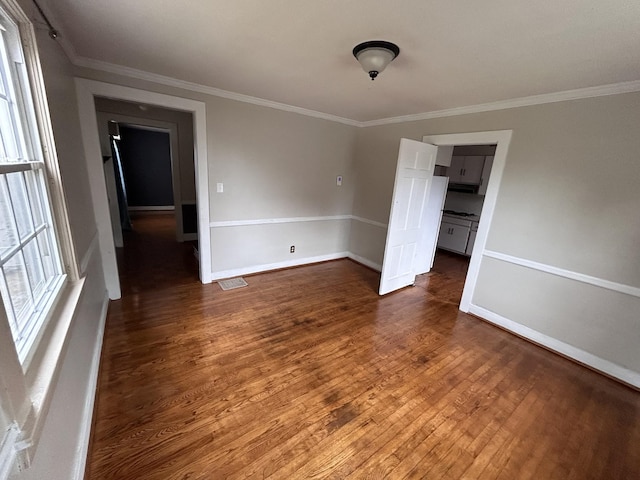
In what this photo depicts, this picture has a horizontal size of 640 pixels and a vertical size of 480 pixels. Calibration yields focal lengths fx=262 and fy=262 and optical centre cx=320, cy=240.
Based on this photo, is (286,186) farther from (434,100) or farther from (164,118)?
(164,118)

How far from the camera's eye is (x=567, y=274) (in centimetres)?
240

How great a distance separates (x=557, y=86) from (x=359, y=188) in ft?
8.70

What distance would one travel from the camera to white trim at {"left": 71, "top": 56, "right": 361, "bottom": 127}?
2342 mm

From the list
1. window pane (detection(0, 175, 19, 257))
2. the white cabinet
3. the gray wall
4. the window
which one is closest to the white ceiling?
the window

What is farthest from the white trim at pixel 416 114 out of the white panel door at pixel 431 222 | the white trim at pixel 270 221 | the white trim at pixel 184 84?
the white trim at pixel 270 221

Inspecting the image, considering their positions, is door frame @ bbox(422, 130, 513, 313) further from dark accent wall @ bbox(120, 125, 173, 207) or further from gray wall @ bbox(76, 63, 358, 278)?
dark accent wall @ bbox(120, 125, 173, 207)

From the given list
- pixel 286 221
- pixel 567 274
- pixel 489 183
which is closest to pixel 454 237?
pixel 489 183

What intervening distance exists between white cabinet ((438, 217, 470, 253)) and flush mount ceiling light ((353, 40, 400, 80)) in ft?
14.3

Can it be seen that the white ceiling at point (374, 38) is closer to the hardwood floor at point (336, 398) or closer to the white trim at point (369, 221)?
the white trim at point (369, 221)

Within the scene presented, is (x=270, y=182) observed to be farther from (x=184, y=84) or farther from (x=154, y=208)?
(x=154, y=208)

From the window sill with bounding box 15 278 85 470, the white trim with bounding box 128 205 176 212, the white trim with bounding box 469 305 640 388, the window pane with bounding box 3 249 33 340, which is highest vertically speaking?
the window pane with bounding box 3 249 33 340

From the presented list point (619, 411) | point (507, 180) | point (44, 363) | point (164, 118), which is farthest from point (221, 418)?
point (164, 118)

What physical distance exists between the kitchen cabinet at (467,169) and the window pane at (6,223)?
588 cm

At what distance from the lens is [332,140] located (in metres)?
4.05
